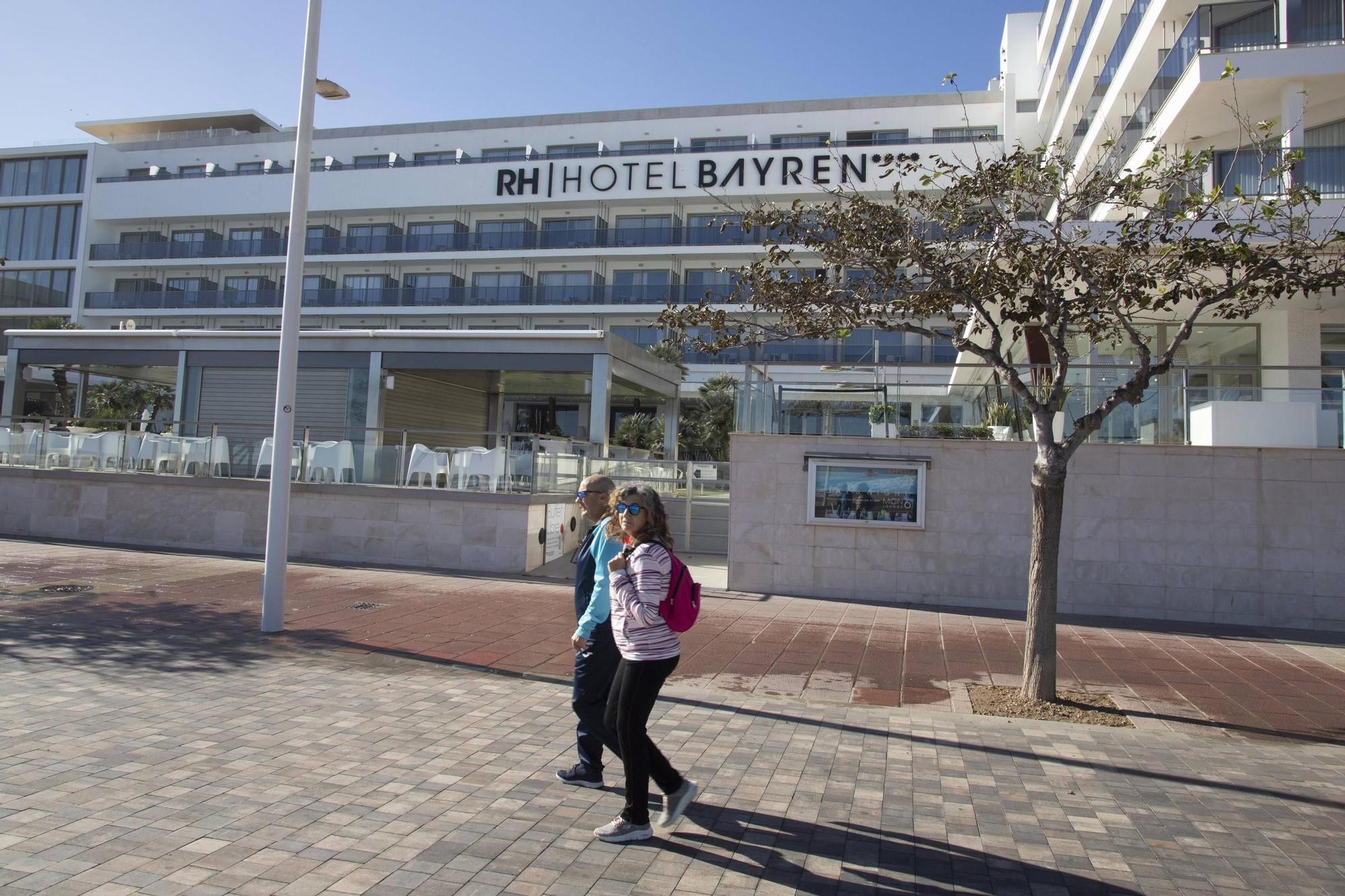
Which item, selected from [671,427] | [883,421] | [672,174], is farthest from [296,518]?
[672,174]

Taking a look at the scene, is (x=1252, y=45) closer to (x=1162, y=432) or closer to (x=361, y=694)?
(x=1162, y=432)

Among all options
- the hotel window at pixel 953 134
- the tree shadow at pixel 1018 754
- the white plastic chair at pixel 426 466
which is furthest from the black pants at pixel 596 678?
the hotel window at pixel 953 134

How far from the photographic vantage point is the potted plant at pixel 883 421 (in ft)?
42.8

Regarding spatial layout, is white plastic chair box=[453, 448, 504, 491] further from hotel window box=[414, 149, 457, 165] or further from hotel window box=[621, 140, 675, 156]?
hotel window box=[414, 149, 457, 165]

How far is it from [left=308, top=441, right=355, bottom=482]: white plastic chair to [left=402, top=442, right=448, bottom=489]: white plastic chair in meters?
1.09

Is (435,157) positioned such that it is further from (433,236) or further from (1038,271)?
(1038,271)

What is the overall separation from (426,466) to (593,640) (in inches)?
441

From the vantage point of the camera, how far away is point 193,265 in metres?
50.1

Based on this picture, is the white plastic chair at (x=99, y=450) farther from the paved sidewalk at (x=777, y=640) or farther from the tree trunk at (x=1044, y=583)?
the tree trunk at (x=1044, y=583)

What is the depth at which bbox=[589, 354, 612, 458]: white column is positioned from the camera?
1939cm

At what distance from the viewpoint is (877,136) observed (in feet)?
148

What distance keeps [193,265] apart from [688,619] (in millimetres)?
54032

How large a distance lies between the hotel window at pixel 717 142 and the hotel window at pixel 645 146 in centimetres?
121

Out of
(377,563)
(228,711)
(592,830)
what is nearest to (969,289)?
(592,830)
